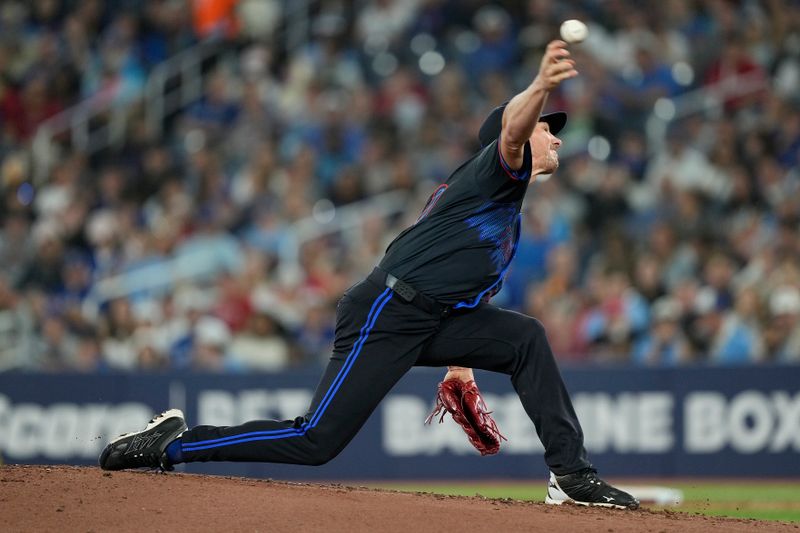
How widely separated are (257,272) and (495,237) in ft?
25.9

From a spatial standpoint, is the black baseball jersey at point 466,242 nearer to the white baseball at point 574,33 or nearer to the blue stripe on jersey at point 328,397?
the blue stripe on jersey at point 328,397

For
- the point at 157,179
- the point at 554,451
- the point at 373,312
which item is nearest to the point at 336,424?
the point at 373,312

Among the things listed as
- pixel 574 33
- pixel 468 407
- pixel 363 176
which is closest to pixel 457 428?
pixel 363 176

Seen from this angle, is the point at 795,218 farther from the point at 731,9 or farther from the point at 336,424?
the point at 336,424

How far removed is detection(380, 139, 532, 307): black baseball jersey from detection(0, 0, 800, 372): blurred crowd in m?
7.27

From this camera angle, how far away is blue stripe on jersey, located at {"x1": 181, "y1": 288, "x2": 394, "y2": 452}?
637cm

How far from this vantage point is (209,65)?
1761 centimetres

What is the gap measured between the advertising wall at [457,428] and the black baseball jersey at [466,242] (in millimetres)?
6868

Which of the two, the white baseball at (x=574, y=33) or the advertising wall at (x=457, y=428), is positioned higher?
the white baseball at (x=574, y=33)

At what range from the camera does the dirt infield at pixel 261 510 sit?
602 centimetres

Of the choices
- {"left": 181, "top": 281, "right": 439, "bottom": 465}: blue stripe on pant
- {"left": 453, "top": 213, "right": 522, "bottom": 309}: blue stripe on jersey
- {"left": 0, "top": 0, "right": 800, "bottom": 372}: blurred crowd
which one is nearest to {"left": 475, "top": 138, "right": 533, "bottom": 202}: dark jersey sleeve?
{"left": 453, "top": 213, "right": 522, "bottom": 309}: blue stripe on jersey

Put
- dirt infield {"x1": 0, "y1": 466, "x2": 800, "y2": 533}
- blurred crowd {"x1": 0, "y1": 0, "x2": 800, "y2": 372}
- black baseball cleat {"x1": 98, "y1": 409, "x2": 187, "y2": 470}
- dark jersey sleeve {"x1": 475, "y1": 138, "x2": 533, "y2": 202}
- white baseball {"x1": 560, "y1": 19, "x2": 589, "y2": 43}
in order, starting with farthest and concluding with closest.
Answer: blurred crowd {"x1": 0, "y1": 0, "x2": 800, "y2": 372} → black baseball cleat {"x1": 98, "y1": 409, "x2": 187, "y2": 470} → dark jersey sleeve {"x1": 475, "y1": 138, "x2": 533, "y2": 202} → dirt infield {"x1": 0, "y1": 466, "x2": 800, "y2": 533} → white baseball {"x1": 560, "y1": 19, "x2": 589, "y2": 43}

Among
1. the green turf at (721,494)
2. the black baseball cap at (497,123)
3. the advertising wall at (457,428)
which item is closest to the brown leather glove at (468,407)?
the black baseball cap at (497,123)

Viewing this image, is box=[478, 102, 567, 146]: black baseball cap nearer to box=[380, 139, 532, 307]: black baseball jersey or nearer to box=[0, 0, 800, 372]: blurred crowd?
box=[380, 139, 532, 307]: black baseball jersey
